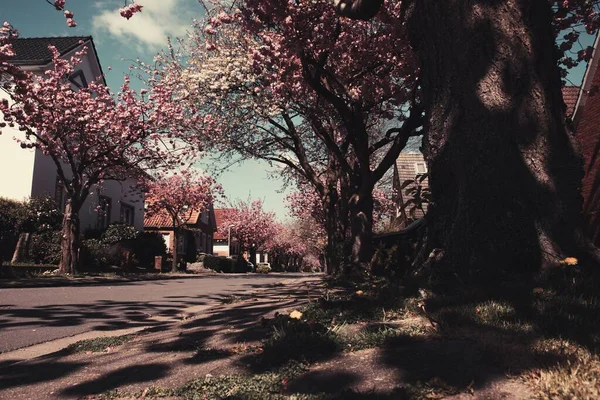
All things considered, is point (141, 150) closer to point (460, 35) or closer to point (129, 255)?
point (129, 255)

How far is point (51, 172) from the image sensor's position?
2483cm

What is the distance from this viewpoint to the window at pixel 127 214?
35.5m

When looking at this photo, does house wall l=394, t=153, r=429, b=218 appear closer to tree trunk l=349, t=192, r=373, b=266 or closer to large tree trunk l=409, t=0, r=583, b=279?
tree trunk l=349, t=192, r=373, b=266

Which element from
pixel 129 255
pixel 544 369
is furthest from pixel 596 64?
pixel 129 255

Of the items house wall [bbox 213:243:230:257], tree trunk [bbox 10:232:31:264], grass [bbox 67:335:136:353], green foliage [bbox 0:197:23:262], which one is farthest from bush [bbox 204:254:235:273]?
grass [bbox 67:335:136:353]

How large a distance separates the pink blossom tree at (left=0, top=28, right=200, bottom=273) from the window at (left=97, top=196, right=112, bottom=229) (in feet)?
34.5

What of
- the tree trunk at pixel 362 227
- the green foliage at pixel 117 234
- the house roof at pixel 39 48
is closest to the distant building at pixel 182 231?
the green foliage at pixel 117 234

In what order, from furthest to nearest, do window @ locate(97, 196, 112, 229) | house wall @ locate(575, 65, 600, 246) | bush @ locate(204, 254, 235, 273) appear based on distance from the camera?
bush @ locate(204, 254, 235, 273), window @ locate(97, 196, 112, 229), house wall @ locate(575, 65, 600, 246)

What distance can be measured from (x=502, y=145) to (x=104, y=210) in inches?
1229

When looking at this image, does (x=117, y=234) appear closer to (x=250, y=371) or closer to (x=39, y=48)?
(x=39, y=48)

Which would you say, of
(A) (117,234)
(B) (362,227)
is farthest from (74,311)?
(A) (117,234)

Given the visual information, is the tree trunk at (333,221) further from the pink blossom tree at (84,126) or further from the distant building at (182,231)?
the distant building at (182,231)

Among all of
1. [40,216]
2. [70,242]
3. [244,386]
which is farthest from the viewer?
[40,216]

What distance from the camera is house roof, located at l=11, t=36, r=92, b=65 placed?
24.3 meters
